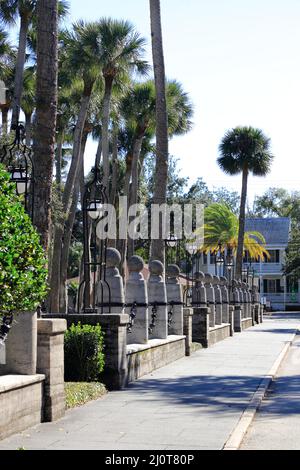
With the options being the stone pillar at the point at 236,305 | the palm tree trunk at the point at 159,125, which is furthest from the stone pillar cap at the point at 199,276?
the stone pillar at the point at 236,305

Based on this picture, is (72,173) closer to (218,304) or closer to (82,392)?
(218,304)

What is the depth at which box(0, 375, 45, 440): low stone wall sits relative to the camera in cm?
879

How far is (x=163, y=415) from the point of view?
35.7 feet

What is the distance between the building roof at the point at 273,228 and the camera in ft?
291

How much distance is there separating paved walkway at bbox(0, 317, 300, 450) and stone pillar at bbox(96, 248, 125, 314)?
59.3 inches

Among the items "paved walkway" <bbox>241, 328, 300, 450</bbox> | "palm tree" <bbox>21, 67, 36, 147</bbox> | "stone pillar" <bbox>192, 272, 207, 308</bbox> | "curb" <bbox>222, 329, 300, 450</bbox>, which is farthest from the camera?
"palm tree" <bbox>21, 67, 36, 147</bbox>

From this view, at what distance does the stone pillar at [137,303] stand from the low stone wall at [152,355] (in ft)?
1.09

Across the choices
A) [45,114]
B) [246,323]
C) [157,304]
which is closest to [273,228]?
[246,323]

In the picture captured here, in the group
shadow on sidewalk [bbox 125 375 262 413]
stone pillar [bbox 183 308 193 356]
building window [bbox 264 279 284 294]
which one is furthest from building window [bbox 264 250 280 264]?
shadow on sidewalk [bbox 125 375 262 413]

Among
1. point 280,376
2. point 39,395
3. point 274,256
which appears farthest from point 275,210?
point 39,395

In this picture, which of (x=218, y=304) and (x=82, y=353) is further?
(x=218, y=304)

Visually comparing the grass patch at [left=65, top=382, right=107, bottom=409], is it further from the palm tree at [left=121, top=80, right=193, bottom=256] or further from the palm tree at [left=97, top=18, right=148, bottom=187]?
the palm tree at [left=121, top=80, right=193, bottom=256]

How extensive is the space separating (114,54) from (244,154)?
670 inches
